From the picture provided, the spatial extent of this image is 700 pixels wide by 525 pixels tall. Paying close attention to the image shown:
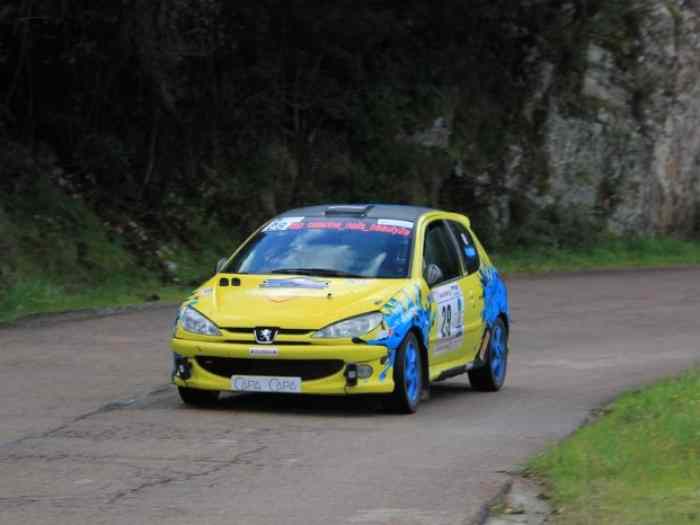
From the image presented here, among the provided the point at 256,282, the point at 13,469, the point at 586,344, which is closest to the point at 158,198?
the point at 586,344

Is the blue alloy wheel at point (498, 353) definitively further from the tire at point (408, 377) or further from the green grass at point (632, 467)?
the green grass at point (632, 467)

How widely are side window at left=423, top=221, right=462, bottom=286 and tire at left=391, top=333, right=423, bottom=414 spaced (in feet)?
2.79

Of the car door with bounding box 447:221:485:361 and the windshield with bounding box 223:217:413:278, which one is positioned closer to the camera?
the windshield with bounding box 223:217:413:278

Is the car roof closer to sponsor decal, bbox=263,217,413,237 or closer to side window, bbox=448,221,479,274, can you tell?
sponsor decal, bbox=263,217,413,237

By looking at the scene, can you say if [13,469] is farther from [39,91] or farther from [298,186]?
[298,186]

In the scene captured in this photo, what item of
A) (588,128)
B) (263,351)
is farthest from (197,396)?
(588,128)

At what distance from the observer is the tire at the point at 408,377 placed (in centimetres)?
1316

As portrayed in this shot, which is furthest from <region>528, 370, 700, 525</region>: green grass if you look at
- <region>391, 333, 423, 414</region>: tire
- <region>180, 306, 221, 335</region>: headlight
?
<region>180, 306, 221, 335</region>: headlight

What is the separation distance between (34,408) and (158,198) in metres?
17.3

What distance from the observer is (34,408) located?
1351cm

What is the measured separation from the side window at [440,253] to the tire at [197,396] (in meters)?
2.05

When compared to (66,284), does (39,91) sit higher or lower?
higher

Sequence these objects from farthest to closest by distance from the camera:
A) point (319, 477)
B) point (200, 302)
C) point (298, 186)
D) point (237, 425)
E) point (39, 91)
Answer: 1. point (298, 186)
2. point (39, 91)
3. point (200, 302)
4. point (237, 425)
5. point (319, 477)

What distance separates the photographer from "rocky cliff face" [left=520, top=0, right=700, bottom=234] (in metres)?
40.2
